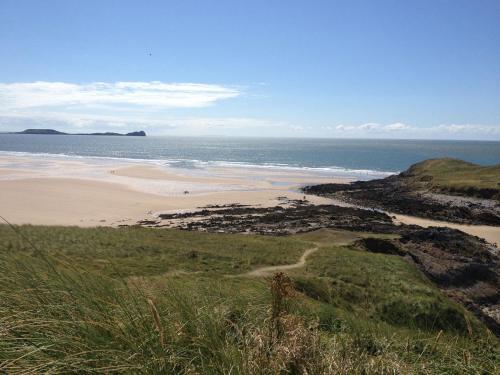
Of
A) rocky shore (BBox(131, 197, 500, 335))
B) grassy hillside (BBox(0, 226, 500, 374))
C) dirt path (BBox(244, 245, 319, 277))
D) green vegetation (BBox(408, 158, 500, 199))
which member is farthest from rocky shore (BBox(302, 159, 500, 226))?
grassy hillside (BBox(0, 226, 500, 374))

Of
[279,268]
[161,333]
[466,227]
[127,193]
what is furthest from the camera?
[127,193]

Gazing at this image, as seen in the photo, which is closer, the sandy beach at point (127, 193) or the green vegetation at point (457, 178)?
the sandy beach at point (127, 193)

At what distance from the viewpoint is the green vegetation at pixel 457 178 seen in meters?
59.6

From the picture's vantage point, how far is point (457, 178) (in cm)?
6950

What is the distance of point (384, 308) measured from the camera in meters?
17.9

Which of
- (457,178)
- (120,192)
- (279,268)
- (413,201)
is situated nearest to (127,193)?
(120,192)

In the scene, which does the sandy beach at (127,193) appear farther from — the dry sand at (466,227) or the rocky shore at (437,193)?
the rocky shore at (437,193)

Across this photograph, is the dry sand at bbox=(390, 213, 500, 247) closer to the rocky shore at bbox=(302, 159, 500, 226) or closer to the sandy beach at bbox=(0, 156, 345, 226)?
the rocky shore at bbox=(302, 159, 500, 226)

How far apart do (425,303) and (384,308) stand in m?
1.83

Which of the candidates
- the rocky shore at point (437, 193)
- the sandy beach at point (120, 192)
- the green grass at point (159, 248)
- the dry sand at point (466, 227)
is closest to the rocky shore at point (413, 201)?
the rocky shore at point (437, 193)

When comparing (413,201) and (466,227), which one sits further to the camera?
(413,201)

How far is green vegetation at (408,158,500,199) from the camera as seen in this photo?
195 feet

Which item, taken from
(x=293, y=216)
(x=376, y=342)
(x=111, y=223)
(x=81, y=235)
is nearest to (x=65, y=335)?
(x=376, y=342)

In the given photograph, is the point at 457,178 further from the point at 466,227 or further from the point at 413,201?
the point at 466,227
